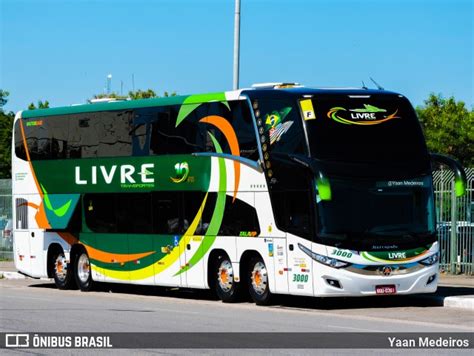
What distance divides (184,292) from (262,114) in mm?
7153

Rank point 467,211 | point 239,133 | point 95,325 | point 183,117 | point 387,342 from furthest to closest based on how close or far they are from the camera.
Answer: point 467,211 < point 183,117 < point 239,133 < point 95,325 < point 387,342

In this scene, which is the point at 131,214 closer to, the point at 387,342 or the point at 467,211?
the point at 467,211

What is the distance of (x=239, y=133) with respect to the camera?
23781mm

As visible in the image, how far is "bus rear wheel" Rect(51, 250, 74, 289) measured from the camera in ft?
98.0

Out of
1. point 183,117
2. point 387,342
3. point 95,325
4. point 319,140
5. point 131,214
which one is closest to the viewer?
point 387,342

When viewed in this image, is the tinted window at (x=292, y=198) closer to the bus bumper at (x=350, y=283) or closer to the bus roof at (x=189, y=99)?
the bus bumper at (x=350, y=283)

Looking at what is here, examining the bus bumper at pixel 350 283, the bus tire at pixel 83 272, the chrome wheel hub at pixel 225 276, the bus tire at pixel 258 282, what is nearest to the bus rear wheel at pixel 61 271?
the bus tire at pixel 83 272

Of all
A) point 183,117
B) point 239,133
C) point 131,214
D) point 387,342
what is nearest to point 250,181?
point 239,133

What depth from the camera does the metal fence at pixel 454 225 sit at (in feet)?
98.5

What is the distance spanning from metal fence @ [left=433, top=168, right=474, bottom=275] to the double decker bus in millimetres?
6817

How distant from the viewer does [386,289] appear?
2202 cm

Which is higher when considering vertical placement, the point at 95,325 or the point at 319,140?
the point at 319,140

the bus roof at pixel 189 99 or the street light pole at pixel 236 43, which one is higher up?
the street light pole at pixel 236 43

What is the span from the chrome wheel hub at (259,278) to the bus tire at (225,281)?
20.6 inches
